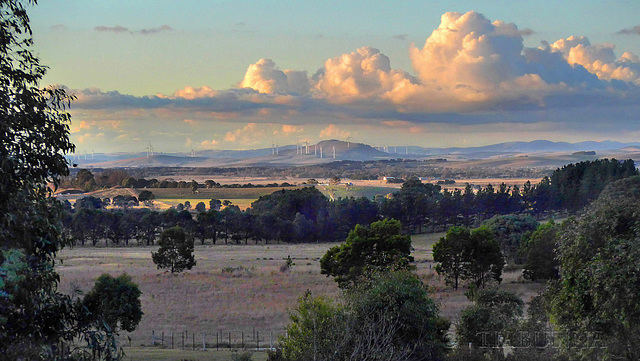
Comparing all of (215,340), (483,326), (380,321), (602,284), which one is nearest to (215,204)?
(215,340)

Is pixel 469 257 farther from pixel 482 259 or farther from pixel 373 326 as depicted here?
pixel 373 326

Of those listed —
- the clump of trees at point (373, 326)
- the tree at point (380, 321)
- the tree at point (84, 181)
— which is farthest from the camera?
the tree at point (84, 181)

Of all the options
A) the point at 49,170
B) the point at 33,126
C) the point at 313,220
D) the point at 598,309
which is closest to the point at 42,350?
the point at 49,170

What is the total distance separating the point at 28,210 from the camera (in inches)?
427

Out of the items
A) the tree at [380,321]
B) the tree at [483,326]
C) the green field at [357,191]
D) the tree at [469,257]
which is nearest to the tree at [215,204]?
the green field at [357,191]

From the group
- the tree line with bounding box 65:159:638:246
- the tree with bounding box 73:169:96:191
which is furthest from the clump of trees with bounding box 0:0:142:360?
the tree with bounding box 73:169:96:191

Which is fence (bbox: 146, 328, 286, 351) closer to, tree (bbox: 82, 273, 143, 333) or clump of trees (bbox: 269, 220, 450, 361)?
tree (bbox: 82, 273, 143, 333)

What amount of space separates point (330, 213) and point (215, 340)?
7025 cm

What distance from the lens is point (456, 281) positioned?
2046 inches

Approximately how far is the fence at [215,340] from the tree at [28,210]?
2085 cm

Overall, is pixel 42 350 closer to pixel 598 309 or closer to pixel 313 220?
pixel 598 309

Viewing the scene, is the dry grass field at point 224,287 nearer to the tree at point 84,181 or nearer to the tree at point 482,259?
the tree at point 482,259

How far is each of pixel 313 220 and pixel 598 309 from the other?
83.6 metres

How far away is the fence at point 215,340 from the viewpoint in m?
32.1
